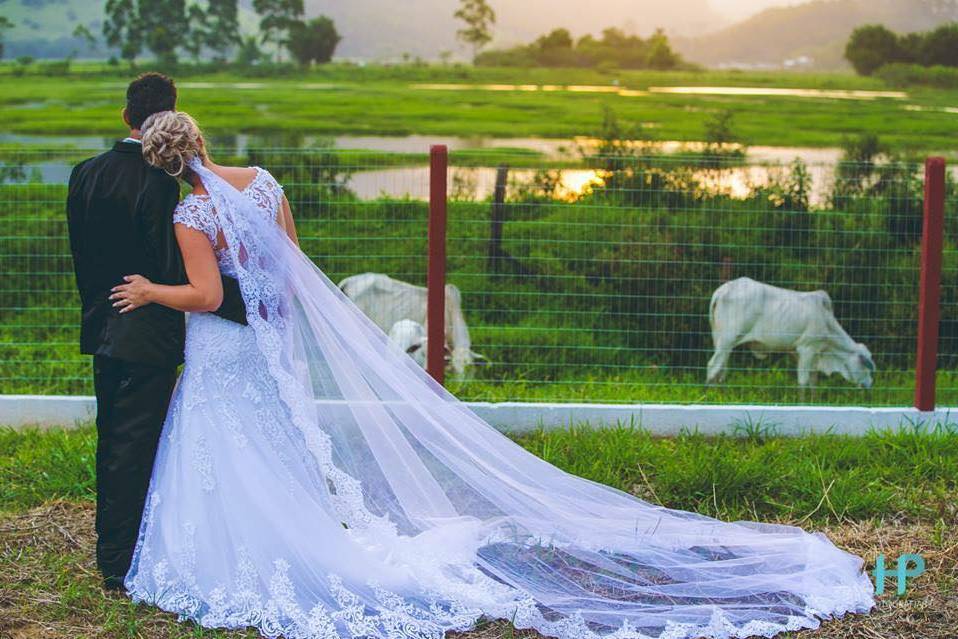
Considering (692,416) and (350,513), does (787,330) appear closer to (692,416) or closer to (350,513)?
(692,416)

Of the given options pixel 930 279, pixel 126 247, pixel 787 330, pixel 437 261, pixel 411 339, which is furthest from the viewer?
pixel 787 330

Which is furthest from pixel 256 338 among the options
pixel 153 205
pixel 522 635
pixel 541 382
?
pixel 541 382

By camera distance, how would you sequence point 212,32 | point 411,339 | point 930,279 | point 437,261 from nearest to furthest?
point 437,261 → point 930,279 → point 411,339 → point 212,32

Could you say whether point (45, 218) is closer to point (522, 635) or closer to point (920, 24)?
point (522, 635)

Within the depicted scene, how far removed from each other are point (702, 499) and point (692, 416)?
110 centimetres

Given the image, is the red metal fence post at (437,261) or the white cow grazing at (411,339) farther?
the white cow grazing at (411,339)

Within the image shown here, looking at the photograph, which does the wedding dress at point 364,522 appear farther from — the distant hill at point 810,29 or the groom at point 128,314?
the distant hill at point 810,29

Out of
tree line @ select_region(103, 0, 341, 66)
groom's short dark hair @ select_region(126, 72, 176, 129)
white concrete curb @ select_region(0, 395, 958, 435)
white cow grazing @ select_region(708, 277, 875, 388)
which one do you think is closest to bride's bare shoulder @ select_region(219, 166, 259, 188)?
groom's short dark hair @ select_region(126, 72, 176, 129)

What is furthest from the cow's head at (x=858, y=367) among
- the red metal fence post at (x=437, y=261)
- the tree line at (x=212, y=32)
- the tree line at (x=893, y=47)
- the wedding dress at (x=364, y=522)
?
the tree line at (x=212, y=32)

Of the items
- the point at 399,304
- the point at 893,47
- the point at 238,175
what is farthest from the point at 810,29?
the point at 238,175

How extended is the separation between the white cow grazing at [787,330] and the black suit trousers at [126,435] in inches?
174

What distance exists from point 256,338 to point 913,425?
4.04 m

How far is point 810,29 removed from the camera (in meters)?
12.0

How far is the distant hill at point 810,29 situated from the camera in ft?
39.4
